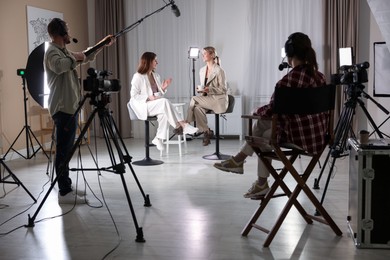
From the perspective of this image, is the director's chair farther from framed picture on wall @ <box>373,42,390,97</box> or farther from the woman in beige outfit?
framed picture on wall @ <box>373,42,390,97</box>

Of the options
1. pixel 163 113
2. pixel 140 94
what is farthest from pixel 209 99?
pixel 140 94

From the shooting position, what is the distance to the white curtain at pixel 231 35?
7078mm

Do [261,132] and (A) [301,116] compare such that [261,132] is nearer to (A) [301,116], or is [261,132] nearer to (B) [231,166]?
(B) [231,166]

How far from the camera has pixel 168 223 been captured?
3.20 m

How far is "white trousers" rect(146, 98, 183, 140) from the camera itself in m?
5.24

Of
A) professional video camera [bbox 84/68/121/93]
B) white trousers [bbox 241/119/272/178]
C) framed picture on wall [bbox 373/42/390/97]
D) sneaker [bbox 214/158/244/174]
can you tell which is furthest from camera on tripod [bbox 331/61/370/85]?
framed picture on wall [bbox 373/42/390/97]

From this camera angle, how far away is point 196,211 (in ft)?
11.4

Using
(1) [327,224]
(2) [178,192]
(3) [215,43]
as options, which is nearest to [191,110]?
(2) [178,192]

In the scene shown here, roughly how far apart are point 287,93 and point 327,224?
92cm

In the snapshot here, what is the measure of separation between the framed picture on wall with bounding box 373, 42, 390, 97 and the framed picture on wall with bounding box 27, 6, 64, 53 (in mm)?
4307

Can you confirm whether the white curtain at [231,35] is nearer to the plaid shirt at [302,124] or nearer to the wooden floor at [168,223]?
the wooden floor at [168,223]

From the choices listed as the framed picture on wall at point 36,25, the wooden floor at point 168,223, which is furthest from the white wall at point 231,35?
the wooden floor at point 168,223

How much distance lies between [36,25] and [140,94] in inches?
79.7

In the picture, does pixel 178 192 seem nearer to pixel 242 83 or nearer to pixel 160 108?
pixel 160 108
